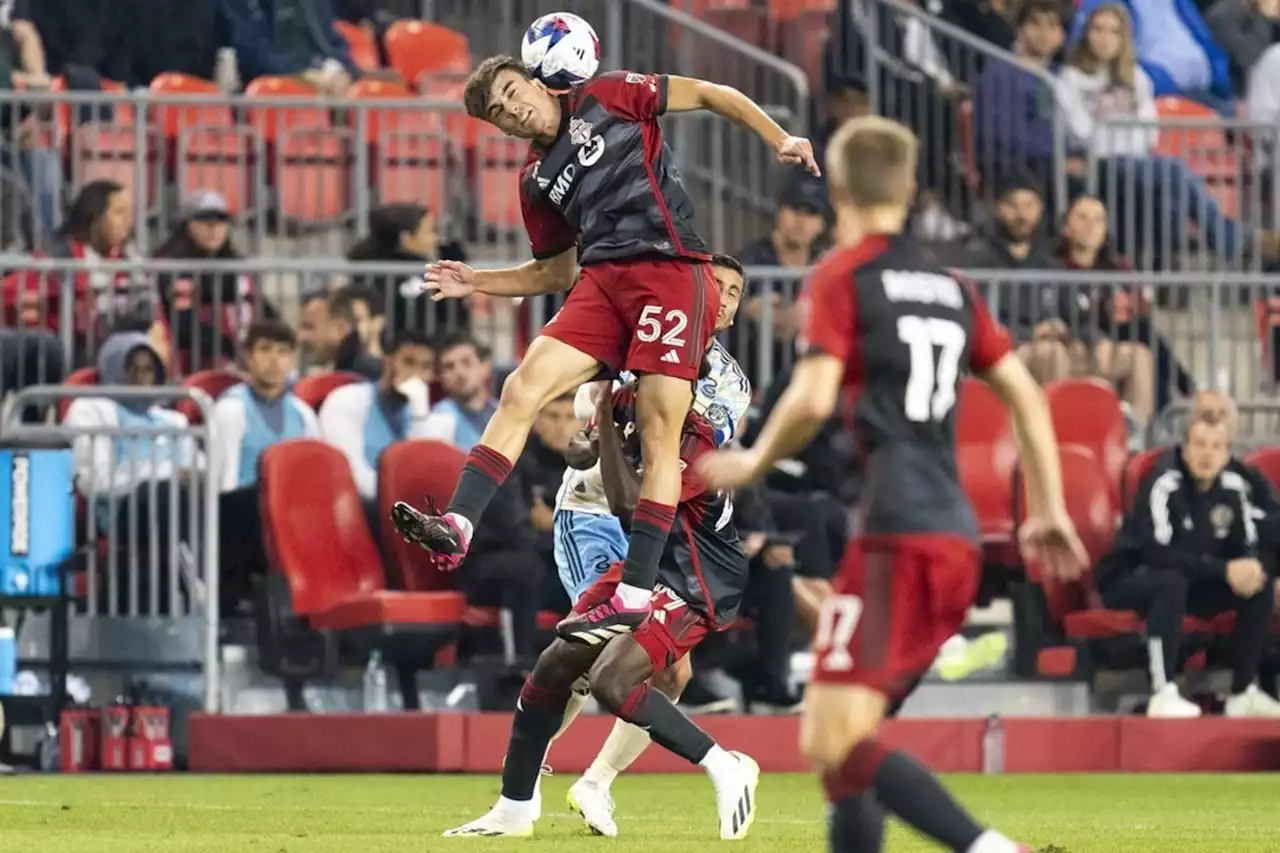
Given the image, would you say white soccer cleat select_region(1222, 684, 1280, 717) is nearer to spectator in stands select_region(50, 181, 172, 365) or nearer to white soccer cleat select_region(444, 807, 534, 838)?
spectator in stands select_region(50, 181, 172, 365)

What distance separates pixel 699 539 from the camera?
10.7 m

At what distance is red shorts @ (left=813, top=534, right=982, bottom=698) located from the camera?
6898mm

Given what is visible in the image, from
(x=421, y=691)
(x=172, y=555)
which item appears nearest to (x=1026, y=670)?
(x=421, y=691)

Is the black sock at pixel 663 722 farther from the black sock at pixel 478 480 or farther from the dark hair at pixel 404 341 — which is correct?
the dark hair at pixel 404 341

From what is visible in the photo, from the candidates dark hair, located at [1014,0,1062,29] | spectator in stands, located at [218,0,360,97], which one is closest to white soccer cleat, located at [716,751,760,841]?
spectator in stands, located at [218,0,360,97]

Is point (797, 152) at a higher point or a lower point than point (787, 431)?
higher

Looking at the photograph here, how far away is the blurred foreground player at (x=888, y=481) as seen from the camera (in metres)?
6.86

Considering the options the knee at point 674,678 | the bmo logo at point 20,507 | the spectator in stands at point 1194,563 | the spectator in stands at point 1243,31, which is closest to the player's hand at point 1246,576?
the spectator in stands at point 1194,563

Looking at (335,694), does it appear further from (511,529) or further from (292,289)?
(292,289)

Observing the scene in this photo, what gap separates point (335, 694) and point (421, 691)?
48 centimetres

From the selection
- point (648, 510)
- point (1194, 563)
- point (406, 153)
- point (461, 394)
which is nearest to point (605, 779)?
point (648, 510)

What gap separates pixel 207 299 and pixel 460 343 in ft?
5.99

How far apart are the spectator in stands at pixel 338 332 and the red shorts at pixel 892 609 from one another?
9659 millimetres

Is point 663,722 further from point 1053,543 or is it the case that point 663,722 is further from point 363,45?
point 363,45
